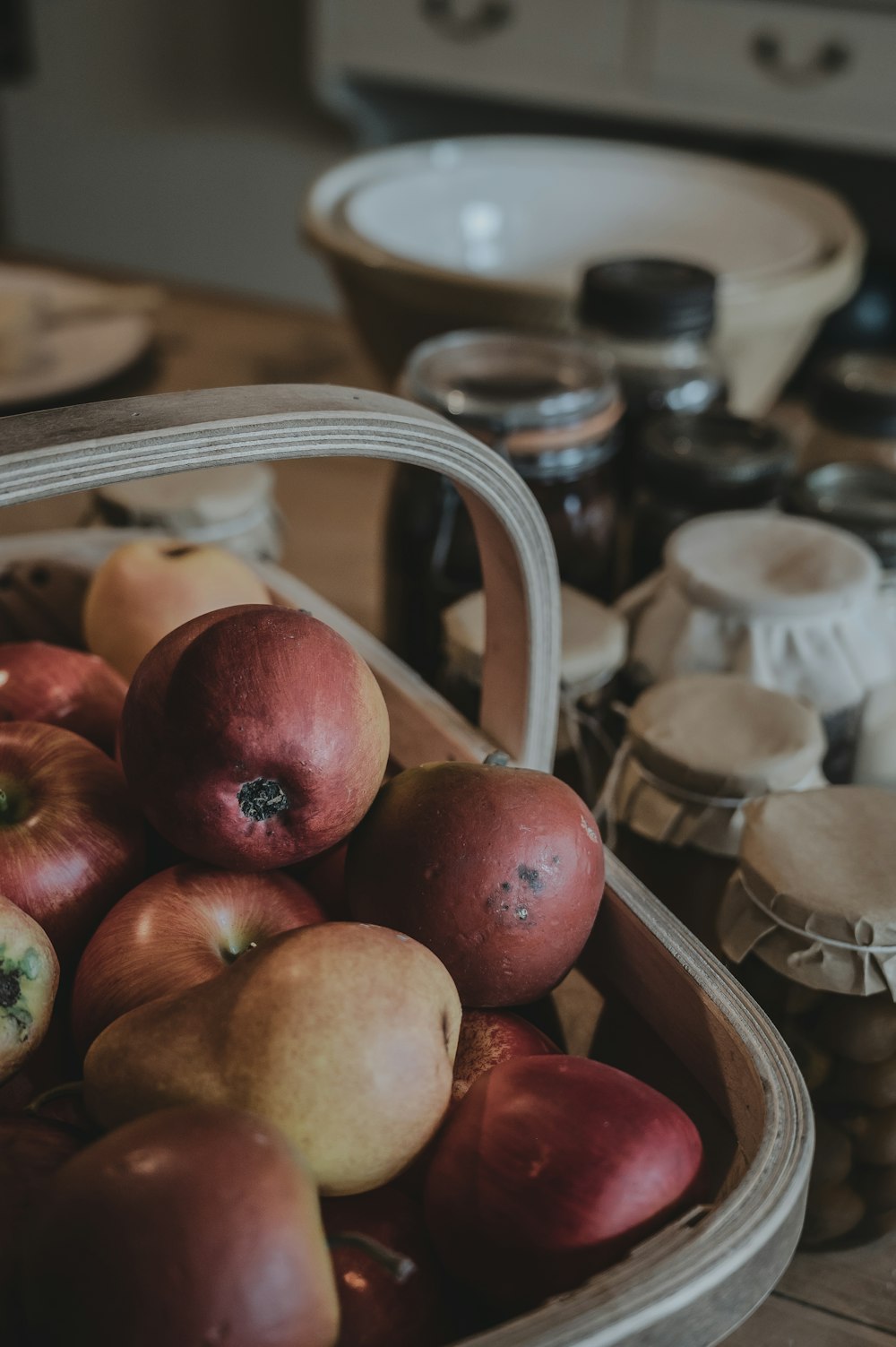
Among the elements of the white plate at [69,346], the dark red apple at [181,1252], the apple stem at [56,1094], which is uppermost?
the dark red apple at [181,1252]

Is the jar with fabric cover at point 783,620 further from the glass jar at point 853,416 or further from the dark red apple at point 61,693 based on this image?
the dark red apple at point 61,693

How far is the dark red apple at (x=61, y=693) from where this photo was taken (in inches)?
15.6

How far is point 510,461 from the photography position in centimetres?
55

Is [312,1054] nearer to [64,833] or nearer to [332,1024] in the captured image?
[332,1024]

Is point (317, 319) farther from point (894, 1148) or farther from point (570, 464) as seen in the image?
point (894, 1148)

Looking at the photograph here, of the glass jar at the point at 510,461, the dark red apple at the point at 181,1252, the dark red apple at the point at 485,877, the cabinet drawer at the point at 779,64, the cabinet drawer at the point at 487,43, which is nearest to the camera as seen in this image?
the dark red apple at the point at 181,1252

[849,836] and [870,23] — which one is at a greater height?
[870,23]

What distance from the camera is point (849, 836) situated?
0.37m

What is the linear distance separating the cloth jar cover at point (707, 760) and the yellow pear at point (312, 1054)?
176 mm

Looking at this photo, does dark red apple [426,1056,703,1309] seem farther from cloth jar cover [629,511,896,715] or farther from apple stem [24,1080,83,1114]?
cloth jar cover [629,511,896,715]

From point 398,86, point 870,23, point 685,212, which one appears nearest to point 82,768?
point 685,212

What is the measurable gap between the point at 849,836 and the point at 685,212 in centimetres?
70

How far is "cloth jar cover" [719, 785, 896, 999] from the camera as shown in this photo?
13.4 inches

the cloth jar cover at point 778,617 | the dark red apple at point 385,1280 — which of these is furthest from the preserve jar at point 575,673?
the dark red apple at point 385,1280
